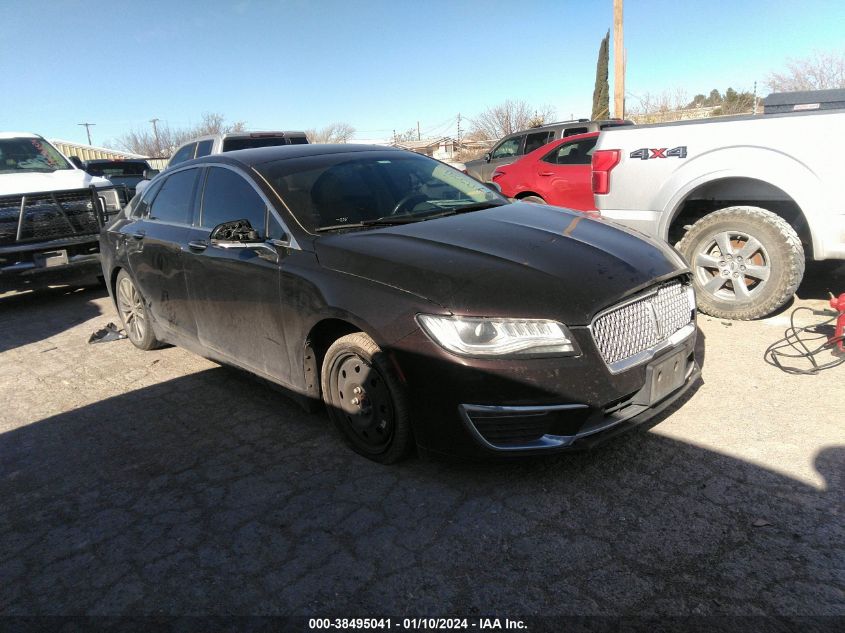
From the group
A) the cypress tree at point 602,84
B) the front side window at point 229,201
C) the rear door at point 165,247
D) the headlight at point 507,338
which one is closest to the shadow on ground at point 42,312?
the rear door at point 165,247

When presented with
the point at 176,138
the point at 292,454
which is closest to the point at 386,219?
the point at 292,454

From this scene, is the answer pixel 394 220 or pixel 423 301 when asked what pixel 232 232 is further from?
pixel 423 301

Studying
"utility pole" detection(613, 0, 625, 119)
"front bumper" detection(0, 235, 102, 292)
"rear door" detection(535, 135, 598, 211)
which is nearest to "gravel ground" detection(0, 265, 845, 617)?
"front bumper" detection(0, 235, 102, 292)

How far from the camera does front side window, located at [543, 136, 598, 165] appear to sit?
8156 millimetres

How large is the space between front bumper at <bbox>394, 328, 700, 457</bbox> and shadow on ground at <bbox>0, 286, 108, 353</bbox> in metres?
5.34

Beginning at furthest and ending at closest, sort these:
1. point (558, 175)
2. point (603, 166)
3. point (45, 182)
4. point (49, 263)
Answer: point (558, 175) → point (45, 182) → point (49, 263) → point (603, 166)

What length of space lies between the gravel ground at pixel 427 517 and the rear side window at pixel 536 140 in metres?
8.80

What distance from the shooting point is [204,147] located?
10625 mm

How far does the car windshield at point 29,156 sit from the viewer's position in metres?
8.60

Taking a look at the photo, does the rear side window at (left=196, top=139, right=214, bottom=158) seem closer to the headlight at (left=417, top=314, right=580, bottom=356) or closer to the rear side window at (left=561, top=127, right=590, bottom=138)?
the rear side window at (left=561, top=127, right=590, bottom=138)

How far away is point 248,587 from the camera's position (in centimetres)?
239

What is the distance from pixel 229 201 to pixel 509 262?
2084mm

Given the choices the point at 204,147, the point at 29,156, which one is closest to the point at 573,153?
the point at 204,147

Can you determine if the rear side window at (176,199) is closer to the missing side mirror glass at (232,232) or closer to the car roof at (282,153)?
the car roof at (282,153)
